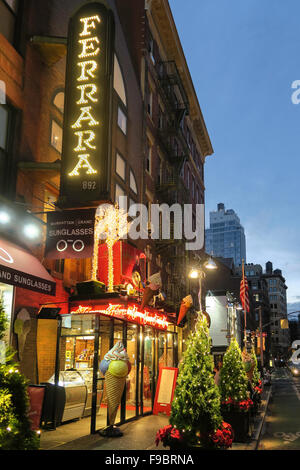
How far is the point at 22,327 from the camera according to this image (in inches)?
477

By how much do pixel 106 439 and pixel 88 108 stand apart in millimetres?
9211

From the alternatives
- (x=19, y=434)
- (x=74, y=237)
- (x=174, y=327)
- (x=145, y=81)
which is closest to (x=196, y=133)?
(x=145, y=81)

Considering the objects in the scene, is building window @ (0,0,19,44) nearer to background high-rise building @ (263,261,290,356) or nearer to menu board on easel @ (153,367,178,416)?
menu board on easel @ (153,367,178,416)

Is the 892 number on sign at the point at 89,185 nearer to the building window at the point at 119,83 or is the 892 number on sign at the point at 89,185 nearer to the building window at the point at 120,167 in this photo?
the building window at the point at 120,167

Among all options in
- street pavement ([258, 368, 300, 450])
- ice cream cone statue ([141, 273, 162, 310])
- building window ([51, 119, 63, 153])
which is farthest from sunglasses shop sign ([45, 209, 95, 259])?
street pavement ([258, 368, 300, 450])

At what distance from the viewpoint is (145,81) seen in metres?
26.9

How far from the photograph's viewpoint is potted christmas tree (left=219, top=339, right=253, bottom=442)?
37.2ft

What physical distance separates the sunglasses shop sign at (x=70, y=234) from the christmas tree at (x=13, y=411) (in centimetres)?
624

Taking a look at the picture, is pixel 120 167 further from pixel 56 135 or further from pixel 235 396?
pixel 235 396

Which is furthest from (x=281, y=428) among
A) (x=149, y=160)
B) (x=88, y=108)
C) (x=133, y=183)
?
(x=149, y=160)

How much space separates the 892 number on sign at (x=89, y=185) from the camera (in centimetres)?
1273

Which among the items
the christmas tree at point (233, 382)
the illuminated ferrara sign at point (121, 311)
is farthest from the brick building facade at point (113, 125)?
the christmas tree at point (233, 382)

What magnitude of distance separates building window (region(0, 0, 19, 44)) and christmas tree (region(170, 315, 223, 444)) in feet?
33.6

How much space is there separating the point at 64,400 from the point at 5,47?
10.0m
